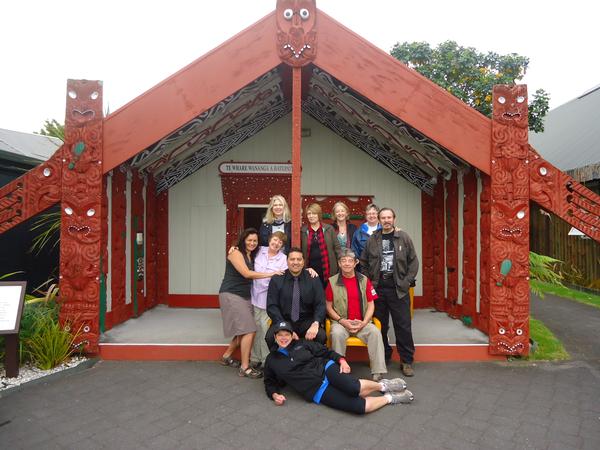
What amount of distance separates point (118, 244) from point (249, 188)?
223cm

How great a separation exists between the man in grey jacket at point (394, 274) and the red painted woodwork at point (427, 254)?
2.40 meters

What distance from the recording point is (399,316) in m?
4.18

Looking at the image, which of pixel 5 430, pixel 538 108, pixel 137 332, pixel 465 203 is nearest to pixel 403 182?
pixel 465 203

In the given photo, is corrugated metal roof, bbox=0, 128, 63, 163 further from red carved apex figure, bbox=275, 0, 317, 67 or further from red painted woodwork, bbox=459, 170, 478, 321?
red painted woodwork, bbox=459, 170, 478, 321

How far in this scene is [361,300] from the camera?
404cm

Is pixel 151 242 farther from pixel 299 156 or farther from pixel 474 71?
pixel 474 71

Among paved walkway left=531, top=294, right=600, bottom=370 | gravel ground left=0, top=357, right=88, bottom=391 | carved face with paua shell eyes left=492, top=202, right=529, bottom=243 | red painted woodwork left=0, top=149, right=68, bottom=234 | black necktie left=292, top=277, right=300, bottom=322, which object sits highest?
red painted woodwork left=0, top=149, right=68, bottom=234

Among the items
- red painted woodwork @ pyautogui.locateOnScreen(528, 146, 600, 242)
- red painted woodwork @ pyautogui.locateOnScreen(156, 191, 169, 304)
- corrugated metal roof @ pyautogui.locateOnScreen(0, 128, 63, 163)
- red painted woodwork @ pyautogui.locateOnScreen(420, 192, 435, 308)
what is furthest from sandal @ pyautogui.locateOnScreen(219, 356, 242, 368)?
corrugated metal roof @ pyautogui.locateOnScreen(0, 128, 63, 163)

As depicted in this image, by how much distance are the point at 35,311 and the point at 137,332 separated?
1.11 metres

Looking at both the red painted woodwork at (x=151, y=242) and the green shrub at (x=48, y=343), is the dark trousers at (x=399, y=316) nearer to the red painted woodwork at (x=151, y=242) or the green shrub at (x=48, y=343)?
the green shrub at (x=48, y=343)

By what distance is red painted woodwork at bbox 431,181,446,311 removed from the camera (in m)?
6.14

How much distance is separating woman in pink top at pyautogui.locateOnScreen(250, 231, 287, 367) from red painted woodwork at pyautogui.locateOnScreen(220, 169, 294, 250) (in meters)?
2.41

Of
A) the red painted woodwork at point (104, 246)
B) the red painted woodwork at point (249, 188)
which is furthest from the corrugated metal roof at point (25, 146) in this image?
the red painted woodwork at point (249, 188)

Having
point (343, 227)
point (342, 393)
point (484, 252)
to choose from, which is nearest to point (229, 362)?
point (342, 393)
